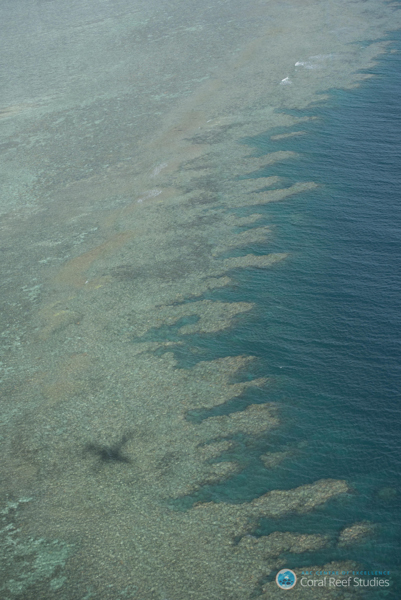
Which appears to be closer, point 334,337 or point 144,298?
point 334,337

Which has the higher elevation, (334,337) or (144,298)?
(144,298)

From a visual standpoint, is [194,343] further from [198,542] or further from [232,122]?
[232,122]

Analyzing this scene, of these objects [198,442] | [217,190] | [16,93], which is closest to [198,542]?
[198,442]

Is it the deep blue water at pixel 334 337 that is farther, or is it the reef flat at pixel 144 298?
the deep blue water at pixel 334 337
